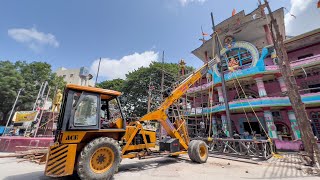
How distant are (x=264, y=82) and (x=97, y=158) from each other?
20.6 meters

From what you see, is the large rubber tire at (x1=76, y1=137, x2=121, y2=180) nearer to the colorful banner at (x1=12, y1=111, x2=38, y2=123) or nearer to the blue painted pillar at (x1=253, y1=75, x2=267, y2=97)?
the colorful banner at (x1=12, y1=111, x2=38, y2=123)

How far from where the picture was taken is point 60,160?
14.9 ft

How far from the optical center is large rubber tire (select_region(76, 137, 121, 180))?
4574mm

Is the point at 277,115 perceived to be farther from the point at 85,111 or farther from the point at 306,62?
the point at 85,111

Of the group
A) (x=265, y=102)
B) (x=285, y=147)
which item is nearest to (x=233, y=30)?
(x=265, y=102)

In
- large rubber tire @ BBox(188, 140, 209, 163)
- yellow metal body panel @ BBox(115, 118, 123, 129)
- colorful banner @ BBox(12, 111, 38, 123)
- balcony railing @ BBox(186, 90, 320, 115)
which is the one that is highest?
balcony railing @ BBox(186, 90, 320, 115)

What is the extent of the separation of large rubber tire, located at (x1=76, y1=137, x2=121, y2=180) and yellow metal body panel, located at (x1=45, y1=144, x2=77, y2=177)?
0.76 ft

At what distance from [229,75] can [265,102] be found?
4.73 metres

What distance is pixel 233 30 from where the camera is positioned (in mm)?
21891

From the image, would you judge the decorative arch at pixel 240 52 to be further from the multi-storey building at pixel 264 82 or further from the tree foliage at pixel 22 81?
the tree foliage at pixel 22 81

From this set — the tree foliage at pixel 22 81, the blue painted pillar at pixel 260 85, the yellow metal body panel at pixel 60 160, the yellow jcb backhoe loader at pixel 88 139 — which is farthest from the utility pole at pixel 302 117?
the tree foliage at pixel 22 81

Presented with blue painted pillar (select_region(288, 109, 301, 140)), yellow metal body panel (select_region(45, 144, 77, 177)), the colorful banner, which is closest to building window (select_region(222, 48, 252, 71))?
blue painted pillar (select_region(288, 109, 301, 140))

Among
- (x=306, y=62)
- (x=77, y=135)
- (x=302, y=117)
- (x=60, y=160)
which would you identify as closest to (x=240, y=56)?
(x=306, y=62)

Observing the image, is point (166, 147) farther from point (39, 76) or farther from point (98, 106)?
point (39, 76)
